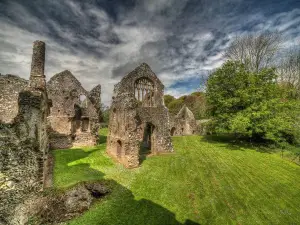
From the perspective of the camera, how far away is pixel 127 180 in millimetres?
10906

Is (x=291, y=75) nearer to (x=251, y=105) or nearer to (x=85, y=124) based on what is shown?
(x=251, y=105)

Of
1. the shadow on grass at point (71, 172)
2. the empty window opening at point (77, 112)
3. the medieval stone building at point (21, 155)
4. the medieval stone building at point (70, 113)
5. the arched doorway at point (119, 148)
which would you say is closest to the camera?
the medieval stone building at point (21, 155)

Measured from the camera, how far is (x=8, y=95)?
18.5 metres

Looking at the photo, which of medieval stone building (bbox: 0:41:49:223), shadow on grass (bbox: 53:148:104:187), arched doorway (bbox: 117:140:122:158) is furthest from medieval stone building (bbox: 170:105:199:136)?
medieval stone building (bbox: 0:41:49:223)

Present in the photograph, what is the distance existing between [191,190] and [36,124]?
30.6ft

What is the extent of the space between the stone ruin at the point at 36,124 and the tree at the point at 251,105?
51.2 ft

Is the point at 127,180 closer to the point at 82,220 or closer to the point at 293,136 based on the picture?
the point at 82,220

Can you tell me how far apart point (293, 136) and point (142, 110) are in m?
17.9

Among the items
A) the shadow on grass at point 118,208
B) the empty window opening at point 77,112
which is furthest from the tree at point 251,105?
the empty window opening at point 77,112

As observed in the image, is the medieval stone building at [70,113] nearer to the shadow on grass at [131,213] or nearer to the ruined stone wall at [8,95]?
the ruined stone wall at [8,95]

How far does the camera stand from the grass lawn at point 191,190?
779 cm

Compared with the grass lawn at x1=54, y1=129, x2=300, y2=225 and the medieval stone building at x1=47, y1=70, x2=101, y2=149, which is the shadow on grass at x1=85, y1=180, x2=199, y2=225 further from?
the medieval stone building at x1=47, y1=70, x2=101, y2=149

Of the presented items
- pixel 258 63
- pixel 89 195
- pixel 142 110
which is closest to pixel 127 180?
pixel 89 195

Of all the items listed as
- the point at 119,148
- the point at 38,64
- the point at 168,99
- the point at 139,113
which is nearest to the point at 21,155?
the point at 119,148
